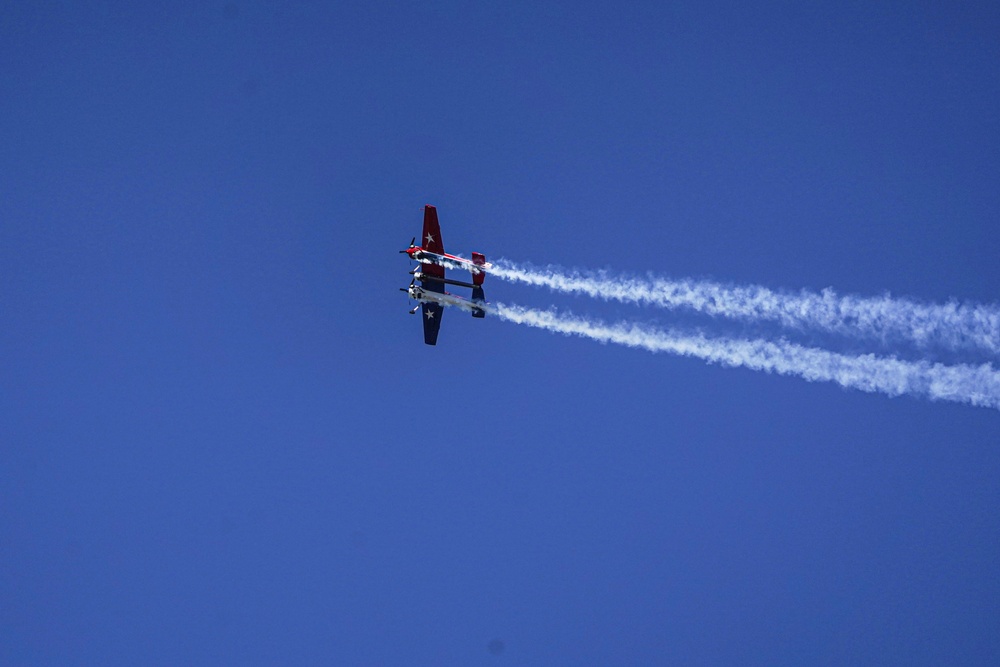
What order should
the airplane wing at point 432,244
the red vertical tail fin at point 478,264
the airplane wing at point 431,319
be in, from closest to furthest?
the red vertical tail fin at point 478,264 < the airplane wing at point 432,244 < the airplane wing at point 431,319

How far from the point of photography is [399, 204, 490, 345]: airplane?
48156 millimetres

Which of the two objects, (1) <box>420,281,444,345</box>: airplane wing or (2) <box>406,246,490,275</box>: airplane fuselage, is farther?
(1) <box>420,281,444,345</box>: airplane wing

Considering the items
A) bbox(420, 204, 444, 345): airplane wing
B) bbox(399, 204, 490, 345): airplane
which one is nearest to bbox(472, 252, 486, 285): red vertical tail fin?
bbox(399, 204, 490, 345): airplane

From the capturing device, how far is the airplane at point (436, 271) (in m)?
48.2

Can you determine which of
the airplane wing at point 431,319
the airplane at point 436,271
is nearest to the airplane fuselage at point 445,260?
the airplane at point 436,271

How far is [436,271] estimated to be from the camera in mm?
49281

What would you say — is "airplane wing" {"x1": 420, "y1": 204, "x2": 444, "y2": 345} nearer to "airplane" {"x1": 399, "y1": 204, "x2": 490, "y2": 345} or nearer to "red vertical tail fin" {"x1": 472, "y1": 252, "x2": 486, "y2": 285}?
"airplane" {"x1": 399, "y1": 204, "x2": 490, "y2": 345}

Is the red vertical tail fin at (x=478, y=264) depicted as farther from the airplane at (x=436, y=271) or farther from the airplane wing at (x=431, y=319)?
the airplane wing at (x=431, y=319)

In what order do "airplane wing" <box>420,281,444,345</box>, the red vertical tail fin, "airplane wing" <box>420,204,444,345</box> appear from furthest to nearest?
"airplane wing" <box>420,281,444,345</box> < "airplane wing" <box>420,204,444,345</box> < the red vertical tail fin

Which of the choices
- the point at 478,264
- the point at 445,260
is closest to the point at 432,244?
the point at 445,260

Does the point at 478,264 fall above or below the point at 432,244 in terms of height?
below

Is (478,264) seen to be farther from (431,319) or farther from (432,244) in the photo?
(431,319)

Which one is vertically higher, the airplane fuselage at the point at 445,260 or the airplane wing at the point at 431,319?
the airplane fuselage at the point at 445,260

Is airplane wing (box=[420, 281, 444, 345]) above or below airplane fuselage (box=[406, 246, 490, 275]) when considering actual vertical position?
below
